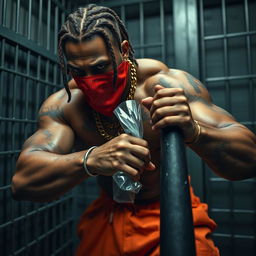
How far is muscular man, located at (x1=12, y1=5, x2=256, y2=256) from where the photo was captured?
61 cm

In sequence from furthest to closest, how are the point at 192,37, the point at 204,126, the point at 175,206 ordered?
1. the point at 192,37
2. the point at 204,126
3. the point at 175,206

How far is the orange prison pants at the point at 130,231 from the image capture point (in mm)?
899

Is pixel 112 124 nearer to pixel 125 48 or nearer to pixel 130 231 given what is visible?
pixel 125 48

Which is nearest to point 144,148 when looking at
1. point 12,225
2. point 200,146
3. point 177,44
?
point 200,146

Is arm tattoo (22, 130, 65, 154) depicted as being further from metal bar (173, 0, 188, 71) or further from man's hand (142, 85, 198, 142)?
metal bar (173, 0, 188, 71)

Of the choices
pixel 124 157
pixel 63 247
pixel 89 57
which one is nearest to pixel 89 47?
pixel 89 57

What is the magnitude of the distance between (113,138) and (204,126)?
30cm

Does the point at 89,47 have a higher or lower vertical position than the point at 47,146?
higher

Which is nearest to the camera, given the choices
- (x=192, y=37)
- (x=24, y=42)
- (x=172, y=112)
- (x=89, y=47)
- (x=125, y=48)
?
(x=172, y=112)

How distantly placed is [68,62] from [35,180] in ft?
1.30

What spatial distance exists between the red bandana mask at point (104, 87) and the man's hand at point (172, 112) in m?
0.28

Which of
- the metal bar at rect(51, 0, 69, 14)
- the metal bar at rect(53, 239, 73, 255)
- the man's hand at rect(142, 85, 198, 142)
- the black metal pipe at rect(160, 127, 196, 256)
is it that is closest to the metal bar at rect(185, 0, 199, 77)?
the metal bar at rect(51, 0, 69, 14)

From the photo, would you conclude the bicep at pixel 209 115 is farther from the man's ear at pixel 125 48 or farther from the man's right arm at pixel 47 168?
the man's right arm at pixel 47 168

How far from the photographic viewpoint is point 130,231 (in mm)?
948
